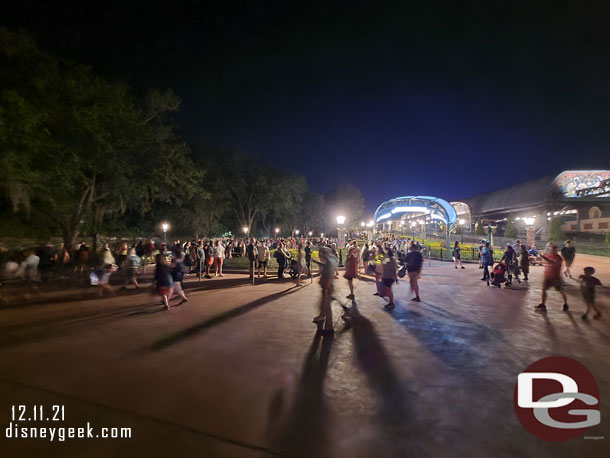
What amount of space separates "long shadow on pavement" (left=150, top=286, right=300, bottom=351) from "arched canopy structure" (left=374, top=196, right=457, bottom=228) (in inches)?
861

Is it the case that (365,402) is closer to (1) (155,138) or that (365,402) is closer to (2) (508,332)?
(2) (508,332)

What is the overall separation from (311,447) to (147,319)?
544 cm

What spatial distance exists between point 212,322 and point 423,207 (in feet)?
Answer: 91.1

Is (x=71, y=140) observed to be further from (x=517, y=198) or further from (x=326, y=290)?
(x=517, y=198)

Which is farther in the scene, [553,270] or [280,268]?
[280,268]

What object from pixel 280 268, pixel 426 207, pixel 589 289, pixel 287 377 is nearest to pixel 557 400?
pixel 287 377

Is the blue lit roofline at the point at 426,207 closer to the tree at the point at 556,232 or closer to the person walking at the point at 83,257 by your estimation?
the tree at the point at 556,232

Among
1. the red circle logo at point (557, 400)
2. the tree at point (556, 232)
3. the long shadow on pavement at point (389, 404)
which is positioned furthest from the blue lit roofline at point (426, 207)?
the long shadow on pavement at point (389, 404)

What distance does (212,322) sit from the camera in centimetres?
639

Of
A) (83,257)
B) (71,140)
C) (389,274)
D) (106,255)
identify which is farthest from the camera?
(71,140)

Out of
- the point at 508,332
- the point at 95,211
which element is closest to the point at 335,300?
the point at 508,332

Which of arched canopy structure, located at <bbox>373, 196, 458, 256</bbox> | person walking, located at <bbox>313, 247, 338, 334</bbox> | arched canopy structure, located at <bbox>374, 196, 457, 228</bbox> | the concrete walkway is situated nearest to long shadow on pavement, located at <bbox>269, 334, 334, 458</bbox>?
the concrete walkway

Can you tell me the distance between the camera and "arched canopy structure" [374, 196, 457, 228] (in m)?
26.2

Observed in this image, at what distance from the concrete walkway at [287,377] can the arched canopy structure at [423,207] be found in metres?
19.9
